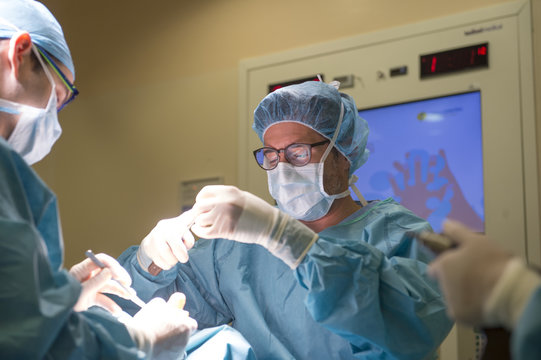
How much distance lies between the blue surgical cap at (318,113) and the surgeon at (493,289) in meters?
0.97

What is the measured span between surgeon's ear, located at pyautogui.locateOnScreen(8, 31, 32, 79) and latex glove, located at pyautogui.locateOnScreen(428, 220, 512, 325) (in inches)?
41.0

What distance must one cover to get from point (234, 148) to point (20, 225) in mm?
2138

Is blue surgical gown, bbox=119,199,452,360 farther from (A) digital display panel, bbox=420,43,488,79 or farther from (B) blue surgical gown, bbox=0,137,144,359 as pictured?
(A) digital display panel, bbox=420,43,488,79

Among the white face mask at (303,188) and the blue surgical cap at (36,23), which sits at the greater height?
the blue surgical cap at (36,23)

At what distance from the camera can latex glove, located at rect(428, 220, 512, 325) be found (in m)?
0.91

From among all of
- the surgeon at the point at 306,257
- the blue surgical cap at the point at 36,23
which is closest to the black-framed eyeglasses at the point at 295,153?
the surgeon at the point at 306,257

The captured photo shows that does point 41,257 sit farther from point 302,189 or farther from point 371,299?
point 302,189

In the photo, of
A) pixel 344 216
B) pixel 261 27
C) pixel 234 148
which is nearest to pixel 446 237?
pixel 344 216

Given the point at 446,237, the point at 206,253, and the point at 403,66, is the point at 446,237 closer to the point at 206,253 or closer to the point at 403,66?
the point at 206,253

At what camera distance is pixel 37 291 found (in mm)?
1025

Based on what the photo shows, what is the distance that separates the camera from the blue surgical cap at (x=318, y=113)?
1.89 metres

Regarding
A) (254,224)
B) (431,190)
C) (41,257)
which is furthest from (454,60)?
(41,257)

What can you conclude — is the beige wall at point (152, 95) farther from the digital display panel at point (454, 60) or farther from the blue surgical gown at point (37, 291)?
the blue surgical gown at point (37, 291)

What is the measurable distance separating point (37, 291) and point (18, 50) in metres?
0.65
